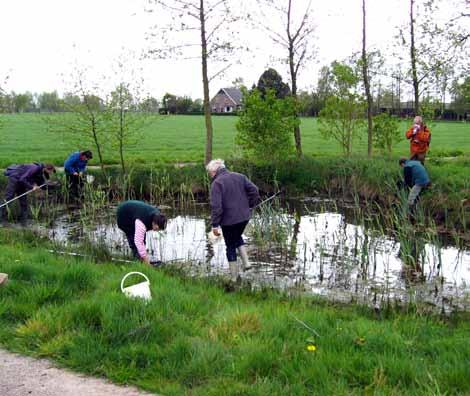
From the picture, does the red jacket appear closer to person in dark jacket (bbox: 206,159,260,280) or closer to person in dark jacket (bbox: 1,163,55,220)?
person in dark jacket (bbox: 206,159,260,280)

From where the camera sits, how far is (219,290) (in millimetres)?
7246

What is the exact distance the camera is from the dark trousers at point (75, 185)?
15.2 m

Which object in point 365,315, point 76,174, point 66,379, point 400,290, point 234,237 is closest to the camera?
point 66,379

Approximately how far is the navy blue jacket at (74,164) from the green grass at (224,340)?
8.42 meters

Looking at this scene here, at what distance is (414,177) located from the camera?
12.7 m

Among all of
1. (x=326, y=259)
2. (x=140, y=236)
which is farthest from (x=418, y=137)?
(x=140, y=236)

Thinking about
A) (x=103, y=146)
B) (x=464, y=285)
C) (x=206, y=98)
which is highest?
(x=206, y=98)

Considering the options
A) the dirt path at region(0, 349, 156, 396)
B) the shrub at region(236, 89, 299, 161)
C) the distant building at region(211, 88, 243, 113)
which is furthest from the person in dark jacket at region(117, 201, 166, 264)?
the distant building at region(211, 88, 243, 113)

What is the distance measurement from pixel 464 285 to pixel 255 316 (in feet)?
13.6

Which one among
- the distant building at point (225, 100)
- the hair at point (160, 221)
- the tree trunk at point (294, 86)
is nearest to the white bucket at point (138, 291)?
the hair at point (160, 221)

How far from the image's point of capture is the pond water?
26.5ft

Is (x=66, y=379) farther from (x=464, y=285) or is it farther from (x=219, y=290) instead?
(x=464, y=285)

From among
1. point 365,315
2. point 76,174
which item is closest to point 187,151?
point 76,174

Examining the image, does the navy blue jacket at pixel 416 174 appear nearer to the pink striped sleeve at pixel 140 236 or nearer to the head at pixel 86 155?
the pink striped sleeve at pixel 140 236
